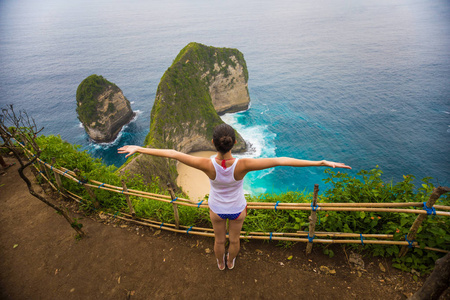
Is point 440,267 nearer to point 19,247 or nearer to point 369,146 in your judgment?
point 19,247

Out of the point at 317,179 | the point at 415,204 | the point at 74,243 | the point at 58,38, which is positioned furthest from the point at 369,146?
the point at 58,38

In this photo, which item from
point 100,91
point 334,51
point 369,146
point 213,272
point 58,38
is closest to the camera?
point 213,272

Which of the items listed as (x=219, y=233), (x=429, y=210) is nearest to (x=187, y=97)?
(x=219, y=233)

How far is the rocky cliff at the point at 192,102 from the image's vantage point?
2646 cm

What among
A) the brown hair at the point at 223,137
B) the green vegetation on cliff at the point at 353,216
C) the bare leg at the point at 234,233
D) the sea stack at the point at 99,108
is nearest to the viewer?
the brown hair at the point at 223,137

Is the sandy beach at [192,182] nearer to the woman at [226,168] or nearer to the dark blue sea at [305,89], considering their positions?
the dark blue sea at [305,89]

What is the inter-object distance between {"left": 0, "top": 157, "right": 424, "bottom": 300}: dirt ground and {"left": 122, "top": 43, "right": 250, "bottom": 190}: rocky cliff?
14880 millimetres

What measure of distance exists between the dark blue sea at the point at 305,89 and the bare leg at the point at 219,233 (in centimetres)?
1020

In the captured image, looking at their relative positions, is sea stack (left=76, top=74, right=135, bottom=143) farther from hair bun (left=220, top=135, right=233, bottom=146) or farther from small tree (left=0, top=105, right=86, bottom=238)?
hair bun (left=220, top=135, right=233, bottom=146)

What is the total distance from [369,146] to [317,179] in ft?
35.2

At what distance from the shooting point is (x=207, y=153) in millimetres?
35000

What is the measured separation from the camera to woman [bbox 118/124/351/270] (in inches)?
116

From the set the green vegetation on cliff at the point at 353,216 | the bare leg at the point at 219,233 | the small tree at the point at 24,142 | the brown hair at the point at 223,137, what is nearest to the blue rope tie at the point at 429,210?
the green vegetation on cliff at the point at 353,216

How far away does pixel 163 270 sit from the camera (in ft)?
15.4
